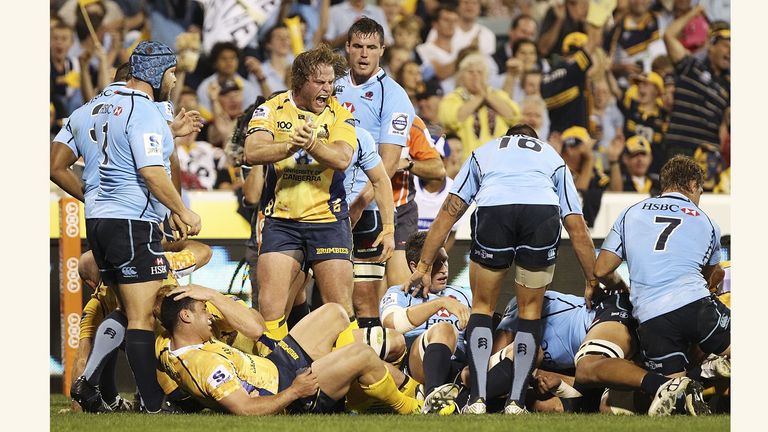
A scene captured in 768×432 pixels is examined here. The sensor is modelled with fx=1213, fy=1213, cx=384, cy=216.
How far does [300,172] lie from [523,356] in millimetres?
1727

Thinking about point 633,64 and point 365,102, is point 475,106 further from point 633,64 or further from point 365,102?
point 365,102

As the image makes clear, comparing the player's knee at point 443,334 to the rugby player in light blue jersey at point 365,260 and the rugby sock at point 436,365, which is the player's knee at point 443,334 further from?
the rugby player in light blue jersey at point 365,260

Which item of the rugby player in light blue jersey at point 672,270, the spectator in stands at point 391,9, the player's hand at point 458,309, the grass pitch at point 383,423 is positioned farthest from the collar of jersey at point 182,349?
the spectator in stands at point 391,9

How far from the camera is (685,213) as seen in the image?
6977 mm

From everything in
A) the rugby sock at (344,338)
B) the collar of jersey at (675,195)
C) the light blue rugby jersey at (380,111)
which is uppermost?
the light blue rugby jersey at (380,111)

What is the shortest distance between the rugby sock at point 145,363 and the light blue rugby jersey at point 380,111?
8.03 feet

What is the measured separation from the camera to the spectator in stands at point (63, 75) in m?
12.9

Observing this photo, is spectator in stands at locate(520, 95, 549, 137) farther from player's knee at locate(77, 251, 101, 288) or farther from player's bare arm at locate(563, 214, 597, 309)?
player's knee at locate(77, 251, 101, 288)

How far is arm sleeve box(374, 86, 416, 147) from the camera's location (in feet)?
27.7

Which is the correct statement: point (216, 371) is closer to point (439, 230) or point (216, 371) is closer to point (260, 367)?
point (260, 367)

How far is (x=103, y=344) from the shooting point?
273 inches

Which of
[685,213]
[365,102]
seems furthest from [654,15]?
[685,213]

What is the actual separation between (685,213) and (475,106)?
6.56m

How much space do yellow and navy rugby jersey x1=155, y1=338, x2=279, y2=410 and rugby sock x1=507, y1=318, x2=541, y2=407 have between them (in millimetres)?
1342
